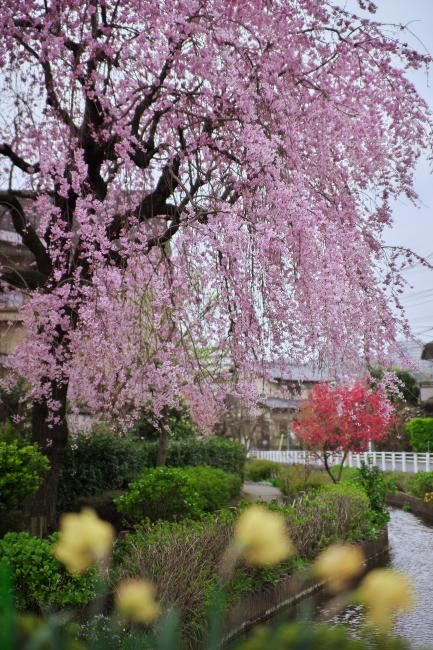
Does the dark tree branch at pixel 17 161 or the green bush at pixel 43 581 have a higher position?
the dark tree branch at pixel 17 161

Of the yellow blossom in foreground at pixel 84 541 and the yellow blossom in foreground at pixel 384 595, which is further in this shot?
the yellow blossom in foreground at pixel 84 541

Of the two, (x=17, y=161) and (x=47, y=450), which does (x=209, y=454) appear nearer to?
(x=47, y=450)

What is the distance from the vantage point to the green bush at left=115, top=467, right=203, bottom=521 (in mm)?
11578

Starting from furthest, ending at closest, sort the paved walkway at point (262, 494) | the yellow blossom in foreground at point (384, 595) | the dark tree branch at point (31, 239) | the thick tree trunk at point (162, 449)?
the paved walkway at point (262, 494), the thick tree trunk at point (162, 449), the dark tree branch at point (31, 239), the yellow blossom in foreground at point (384, 595)

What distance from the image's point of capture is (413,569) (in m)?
11.2

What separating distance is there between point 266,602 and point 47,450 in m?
4.32

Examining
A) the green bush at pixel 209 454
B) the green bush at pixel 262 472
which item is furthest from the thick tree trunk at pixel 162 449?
the green bush at pixel 262 472

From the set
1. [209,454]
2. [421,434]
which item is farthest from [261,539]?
[421,434]

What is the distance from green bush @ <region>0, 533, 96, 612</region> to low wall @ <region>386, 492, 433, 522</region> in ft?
42.9

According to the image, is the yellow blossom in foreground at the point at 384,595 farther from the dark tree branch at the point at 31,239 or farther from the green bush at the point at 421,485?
the green bush at the point at 421,485

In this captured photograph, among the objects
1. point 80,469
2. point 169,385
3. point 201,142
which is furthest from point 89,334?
point 80,469

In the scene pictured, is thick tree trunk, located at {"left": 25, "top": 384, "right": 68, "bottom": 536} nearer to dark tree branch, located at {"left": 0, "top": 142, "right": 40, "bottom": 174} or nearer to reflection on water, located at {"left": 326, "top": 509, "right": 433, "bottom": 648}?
dark tree branch, located at {"left": 0, "top": 142, "right": 40, "bottom": 174}

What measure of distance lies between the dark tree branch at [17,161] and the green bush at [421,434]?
26.1m

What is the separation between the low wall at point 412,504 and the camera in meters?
18.5
